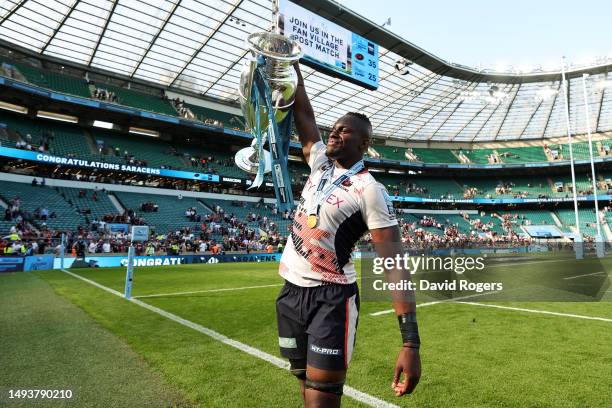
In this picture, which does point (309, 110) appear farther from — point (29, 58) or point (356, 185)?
point (29, 58)

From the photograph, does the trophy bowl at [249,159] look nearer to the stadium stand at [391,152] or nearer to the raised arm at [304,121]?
the raised arm at [304,121]

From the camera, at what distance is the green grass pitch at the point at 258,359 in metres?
3.32

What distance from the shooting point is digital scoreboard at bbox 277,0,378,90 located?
74.2 feet

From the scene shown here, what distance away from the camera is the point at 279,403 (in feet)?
10.5

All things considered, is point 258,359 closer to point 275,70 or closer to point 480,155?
point 275,70

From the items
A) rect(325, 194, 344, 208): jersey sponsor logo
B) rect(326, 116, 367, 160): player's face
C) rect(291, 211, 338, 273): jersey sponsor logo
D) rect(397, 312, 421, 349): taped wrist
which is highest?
rect(326, 116, 367, 160): player's face

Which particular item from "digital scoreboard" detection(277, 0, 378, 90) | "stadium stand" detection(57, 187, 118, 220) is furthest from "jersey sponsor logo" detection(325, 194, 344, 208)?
"stadium stand" detection(57, 187, 118, 220)

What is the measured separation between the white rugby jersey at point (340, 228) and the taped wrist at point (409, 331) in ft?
1.24

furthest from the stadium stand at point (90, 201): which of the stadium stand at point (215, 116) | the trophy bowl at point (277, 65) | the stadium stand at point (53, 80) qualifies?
the trophy bowl at point (277, 65)

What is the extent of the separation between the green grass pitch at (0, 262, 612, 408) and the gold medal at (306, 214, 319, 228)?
1.85 metres

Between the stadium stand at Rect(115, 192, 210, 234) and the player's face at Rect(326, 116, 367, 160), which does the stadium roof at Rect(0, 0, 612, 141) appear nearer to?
the stadium stand at Rect(115, 192, 210, 234)

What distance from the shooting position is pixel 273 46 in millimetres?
3164

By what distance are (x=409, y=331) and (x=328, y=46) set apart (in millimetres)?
25026

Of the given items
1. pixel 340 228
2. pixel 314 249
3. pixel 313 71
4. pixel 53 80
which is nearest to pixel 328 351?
pixel 314 249
